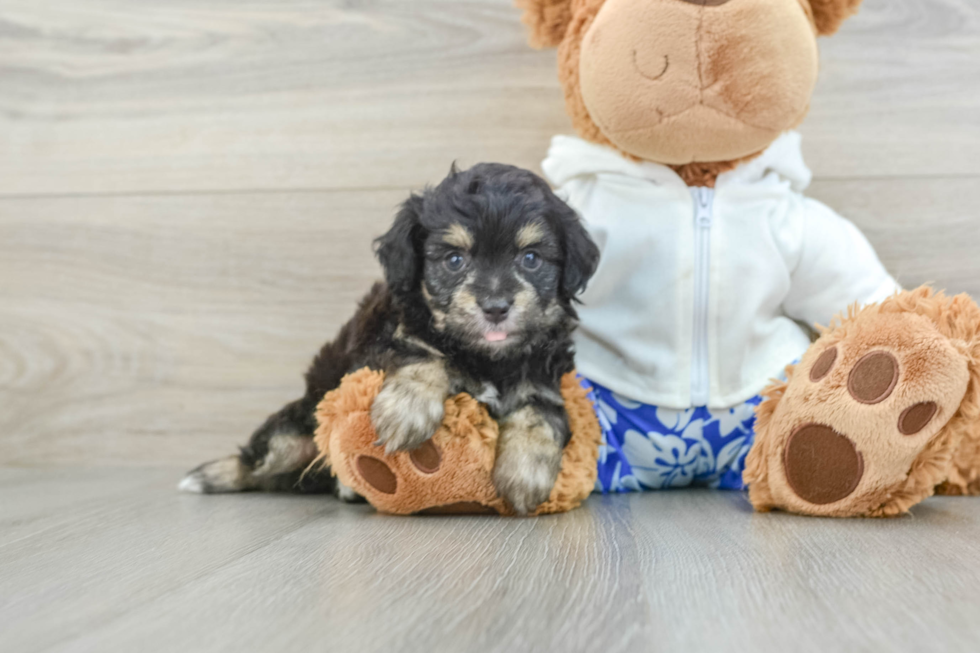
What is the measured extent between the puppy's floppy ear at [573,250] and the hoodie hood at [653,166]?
31cm

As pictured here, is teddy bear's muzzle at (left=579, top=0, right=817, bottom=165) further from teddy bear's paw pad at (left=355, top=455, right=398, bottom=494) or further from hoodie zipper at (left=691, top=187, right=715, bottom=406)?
teddy bear's paw pad at (left=355, top=455, right=398, bottom=494)

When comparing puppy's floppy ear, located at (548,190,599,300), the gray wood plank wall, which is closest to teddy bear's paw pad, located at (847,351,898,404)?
puppy's floppy ear, located at (548,190,599,300)

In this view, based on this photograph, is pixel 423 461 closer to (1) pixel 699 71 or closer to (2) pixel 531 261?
(2) pixel 531 261

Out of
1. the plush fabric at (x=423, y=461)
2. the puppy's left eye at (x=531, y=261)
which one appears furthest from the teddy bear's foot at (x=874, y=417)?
the puppy's left eye at (x=531, y=261)

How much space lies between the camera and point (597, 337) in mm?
1747

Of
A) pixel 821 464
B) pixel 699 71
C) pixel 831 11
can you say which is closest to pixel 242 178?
pixel 699 71

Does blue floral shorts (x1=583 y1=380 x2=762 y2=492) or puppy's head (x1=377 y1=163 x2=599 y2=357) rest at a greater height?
puppy's head (x1=377 y1=163 x2=599 y2=357)

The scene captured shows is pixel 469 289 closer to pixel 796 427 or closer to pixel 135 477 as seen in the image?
pixel 796 427

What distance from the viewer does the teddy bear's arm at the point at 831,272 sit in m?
1.71

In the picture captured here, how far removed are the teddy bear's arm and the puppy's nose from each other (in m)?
0.79

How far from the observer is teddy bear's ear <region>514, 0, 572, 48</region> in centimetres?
163

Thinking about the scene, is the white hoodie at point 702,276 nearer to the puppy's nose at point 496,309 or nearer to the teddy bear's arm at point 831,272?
the teddy bear's arm at point 831,272

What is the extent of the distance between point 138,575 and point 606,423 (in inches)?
38.8

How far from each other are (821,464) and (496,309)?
612 millimetres
